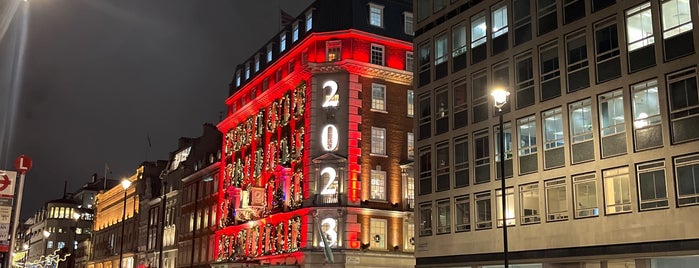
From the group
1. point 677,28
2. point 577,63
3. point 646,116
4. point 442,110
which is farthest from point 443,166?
point 677,28

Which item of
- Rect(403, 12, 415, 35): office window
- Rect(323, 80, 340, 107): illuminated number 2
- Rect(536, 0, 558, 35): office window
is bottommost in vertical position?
Rect(536, 0, 558, 35): office window

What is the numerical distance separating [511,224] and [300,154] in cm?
2163

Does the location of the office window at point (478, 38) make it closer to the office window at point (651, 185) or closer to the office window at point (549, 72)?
the office window at point (549, 72)

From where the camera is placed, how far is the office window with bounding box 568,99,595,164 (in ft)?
98.5

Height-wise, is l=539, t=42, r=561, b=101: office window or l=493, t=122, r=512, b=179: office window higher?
l=539, t=42, r=561, b=101: office window

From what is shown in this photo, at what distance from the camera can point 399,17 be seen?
54500 mm

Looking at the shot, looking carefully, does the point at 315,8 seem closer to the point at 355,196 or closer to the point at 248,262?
the point at 355,196

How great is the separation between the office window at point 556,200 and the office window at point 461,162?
18.5ft

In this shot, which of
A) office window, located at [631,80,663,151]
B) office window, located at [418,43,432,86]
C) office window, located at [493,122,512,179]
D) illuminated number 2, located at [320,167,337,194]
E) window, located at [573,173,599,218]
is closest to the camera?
office window, located at [631,80,663,151]

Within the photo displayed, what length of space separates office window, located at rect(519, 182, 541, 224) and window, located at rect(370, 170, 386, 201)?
18.1 m

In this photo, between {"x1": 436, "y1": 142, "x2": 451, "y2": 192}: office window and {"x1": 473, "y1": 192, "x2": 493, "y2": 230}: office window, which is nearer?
{"x1": 473, "y1": 192, "x2": 493, "y2": 230}: office window

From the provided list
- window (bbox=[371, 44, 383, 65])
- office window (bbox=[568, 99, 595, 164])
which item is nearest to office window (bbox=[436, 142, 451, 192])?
office window (bbox=[568, 99, 595, 164])

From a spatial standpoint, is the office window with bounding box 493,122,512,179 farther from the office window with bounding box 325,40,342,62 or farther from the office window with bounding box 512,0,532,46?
the office window with bounding box 325,40,342,62

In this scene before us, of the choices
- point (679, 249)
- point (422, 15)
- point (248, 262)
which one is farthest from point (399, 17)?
point (679, 249)
